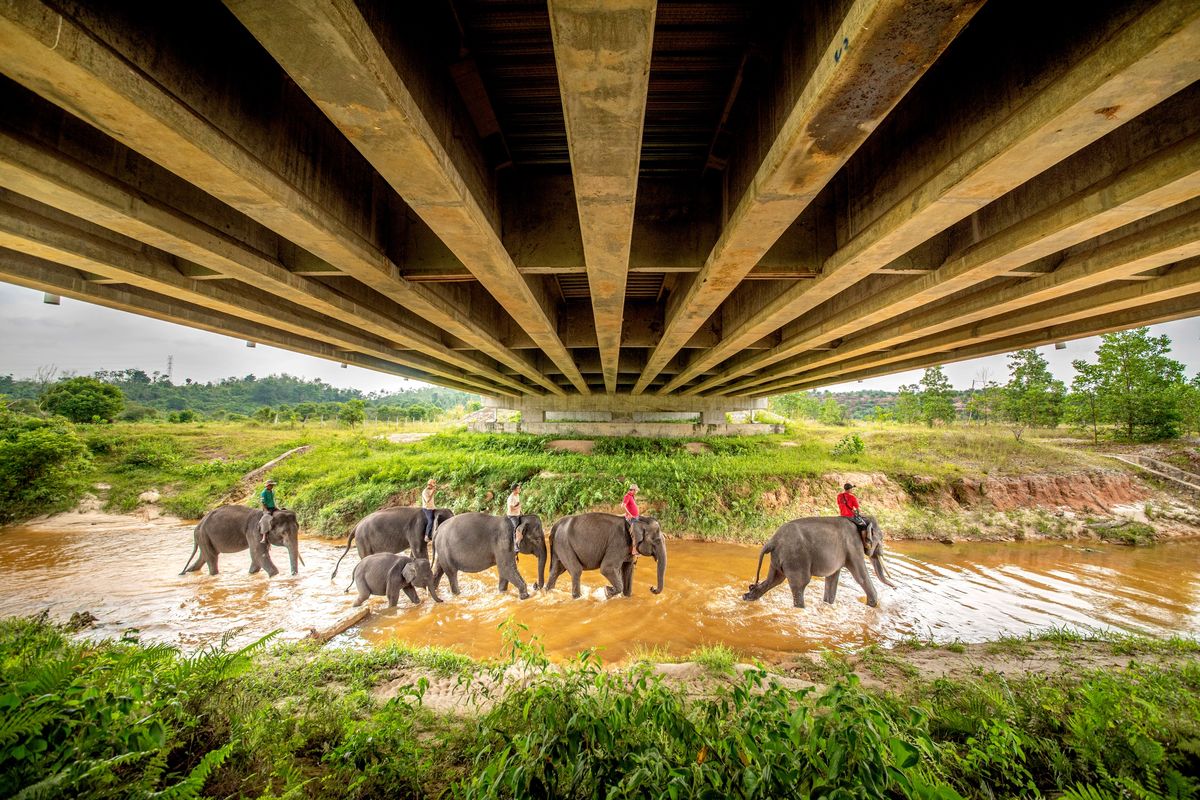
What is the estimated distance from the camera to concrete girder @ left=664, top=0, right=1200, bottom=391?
6.28ft

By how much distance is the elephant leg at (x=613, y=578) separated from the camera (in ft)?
24.9

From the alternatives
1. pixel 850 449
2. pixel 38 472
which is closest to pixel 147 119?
pixel 38 472

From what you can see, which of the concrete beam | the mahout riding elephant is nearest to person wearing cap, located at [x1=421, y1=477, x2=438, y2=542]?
the mahout riding elephant

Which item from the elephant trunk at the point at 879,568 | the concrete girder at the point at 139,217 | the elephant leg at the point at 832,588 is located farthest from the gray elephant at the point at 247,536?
the elephant trunk at the point at 879,568

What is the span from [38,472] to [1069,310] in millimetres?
26755

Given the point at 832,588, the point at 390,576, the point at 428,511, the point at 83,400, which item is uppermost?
the point at 83,400

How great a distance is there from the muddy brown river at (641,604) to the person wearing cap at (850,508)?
148 cm

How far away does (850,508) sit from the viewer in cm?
809

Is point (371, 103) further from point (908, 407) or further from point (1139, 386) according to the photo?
point (908, 407)

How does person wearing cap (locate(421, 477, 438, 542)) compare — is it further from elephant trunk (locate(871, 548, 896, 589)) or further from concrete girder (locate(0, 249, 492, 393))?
elephant trunk (locate(871, 548, 896, 589))

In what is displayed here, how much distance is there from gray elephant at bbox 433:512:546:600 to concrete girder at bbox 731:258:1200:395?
9435 millimetres

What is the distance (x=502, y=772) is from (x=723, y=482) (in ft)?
39.9

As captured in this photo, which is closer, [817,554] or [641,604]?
[817,554]

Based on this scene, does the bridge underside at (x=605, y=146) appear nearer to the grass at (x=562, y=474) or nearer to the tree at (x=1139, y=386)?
the grass at (x=562, y=474)
